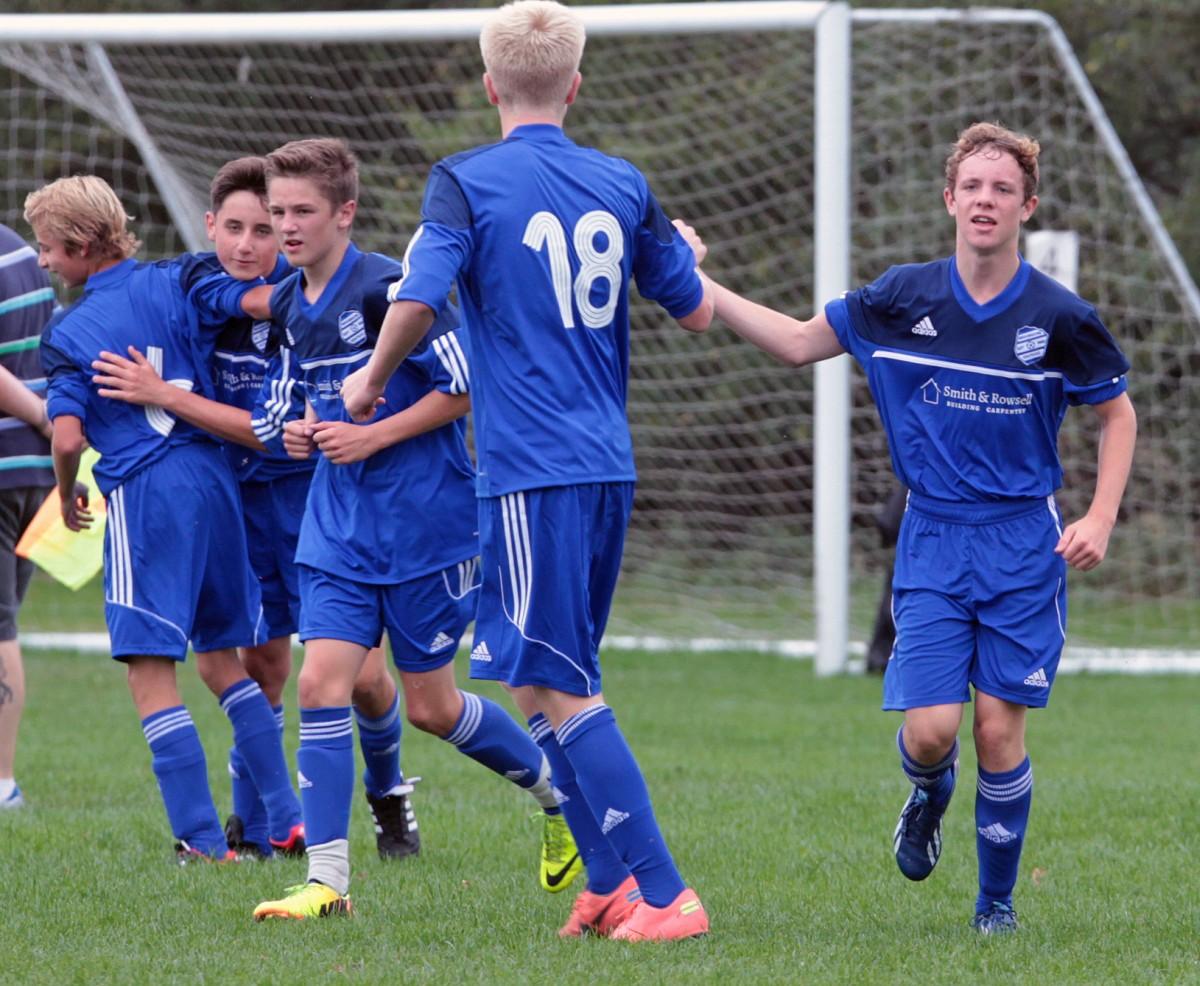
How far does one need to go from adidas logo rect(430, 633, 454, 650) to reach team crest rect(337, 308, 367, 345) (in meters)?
0.80

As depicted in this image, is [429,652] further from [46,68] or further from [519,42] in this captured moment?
[46,68]

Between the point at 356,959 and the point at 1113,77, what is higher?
the point at 1113,77

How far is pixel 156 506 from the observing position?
532cm

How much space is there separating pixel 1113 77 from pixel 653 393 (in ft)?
23.8

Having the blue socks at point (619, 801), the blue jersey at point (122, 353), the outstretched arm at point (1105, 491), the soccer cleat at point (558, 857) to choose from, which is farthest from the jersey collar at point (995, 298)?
the blue jersey at point (122, 353)

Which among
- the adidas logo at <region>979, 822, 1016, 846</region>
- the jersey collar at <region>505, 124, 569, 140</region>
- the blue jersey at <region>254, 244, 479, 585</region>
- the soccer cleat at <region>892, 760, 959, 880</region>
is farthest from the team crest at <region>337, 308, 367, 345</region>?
the adidas logo at <region>979, 822, 1016, 846</region>

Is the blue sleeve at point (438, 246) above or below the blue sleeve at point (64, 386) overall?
above

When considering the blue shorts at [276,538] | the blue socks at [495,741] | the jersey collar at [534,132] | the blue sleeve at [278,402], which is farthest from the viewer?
the blue shorts at [276,538]

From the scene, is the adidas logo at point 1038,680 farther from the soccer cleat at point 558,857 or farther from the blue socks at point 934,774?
the soccer cleat at point 558,857

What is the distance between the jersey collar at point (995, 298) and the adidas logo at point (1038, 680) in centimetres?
85

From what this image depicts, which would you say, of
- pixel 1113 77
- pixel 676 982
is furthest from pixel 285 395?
pixel 1113 77

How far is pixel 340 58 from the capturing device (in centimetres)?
1391

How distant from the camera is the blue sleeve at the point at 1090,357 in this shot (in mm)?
4395

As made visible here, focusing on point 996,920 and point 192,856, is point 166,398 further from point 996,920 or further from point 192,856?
point 996,920
